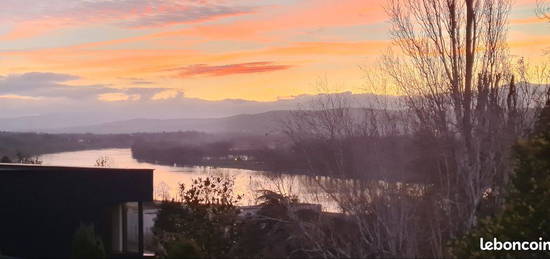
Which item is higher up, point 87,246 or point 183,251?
point 183,251

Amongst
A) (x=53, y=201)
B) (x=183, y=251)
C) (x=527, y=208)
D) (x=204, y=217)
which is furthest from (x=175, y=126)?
(x=527, y=208)

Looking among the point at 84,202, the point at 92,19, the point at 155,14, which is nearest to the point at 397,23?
the point at 84,202

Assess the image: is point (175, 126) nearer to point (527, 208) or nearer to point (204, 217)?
point (204, 217)

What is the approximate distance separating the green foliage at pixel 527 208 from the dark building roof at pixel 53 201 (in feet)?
26.3

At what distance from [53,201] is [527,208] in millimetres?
9683

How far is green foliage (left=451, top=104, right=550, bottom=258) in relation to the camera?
6949 millimetres

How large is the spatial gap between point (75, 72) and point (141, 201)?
13465mm

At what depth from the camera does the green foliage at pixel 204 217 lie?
1395 centimetres

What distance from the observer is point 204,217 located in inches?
587

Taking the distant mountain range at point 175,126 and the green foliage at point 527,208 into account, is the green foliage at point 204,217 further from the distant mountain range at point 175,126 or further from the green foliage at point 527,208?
the green foliage at point 527,208

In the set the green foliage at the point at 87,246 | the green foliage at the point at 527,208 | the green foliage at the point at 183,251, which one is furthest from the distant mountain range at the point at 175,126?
the green foliage at the point at 183,251

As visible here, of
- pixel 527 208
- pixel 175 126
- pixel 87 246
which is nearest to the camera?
pixel 527 208

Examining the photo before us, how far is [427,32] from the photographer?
43.8 ft

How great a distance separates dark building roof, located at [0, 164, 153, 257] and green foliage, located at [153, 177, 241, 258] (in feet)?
4.39
